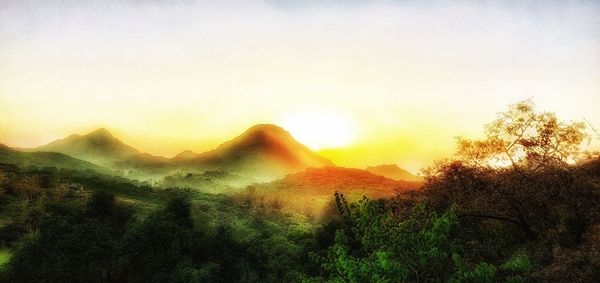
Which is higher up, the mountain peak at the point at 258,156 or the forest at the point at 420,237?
the mountain peak at the point at 258,156

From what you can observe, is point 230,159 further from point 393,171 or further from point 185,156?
point 393,171

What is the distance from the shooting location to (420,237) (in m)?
11.3

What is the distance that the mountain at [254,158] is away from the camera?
579 feet

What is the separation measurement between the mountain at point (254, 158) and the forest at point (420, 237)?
131 metres

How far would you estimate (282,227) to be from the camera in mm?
60719

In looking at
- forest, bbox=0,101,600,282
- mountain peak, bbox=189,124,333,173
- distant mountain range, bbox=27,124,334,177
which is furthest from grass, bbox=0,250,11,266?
mountain peak, bbox=189,124,333,173

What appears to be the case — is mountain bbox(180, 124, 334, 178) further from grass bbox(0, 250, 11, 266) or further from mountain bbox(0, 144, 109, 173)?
grass bbox(0, 250, 11, 266)

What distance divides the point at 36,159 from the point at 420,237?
138638 millimetres

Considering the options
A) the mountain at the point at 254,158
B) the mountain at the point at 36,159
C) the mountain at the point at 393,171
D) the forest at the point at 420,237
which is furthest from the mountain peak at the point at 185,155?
the forest at the point at 420,237

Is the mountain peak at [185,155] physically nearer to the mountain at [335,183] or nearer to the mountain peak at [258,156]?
the mountain peak at [258,156]

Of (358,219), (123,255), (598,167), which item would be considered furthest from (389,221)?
(123,255)

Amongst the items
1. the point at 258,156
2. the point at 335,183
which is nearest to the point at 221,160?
the point at 258,156

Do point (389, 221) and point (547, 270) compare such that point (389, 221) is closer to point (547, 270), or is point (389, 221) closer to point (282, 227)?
point (547, 270)

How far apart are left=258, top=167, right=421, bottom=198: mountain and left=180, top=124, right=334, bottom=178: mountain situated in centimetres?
7564
